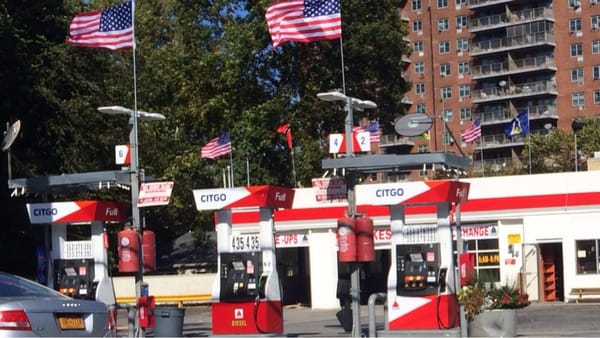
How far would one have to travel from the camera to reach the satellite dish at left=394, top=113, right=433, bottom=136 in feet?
72.8

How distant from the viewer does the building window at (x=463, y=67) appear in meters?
109

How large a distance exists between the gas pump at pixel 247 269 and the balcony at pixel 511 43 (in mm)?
82428

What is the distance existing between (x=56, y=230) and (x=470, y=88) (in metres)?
88.2

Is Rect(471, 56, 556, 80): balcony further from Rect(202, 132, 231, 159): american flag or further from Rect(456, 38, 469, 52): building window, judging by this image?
Rect(202, 132, 231, 159): american flag

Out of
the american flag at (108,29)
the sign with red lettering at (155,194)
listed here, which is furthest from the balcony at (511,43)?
the sign with red lettering at (155,194)

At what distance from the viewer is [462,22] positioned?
10994cm

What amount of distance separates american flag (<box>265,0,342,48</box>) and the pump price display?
5276 millimetres

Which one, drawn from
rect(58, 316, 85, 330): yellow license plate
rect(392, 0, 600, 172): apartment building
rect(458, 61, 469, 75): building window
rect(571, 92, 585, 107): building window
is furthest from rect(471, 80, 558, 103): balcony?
rect(58, 316, 85, 330): yellow license plate

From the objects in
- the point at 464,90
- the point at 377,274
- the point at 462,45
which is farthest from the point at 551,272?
the point at 462,45

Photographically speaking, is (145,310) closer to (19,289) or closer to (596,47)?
(19,289)

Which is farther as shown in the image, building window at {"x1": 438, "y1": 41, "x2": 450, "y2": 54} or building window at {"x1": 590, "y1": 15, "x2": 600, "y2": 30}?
building window at {"x1": 438, "y1": 41, "x2": 450, "y2": 54}

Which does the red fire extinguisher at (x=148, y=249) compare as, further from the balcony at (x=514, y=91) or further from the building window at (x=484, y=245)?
the balcony at (x=514, y=91)

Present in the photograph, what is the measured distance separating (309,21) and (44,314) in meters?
14.8

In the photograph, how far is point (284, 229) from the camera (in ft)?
133
